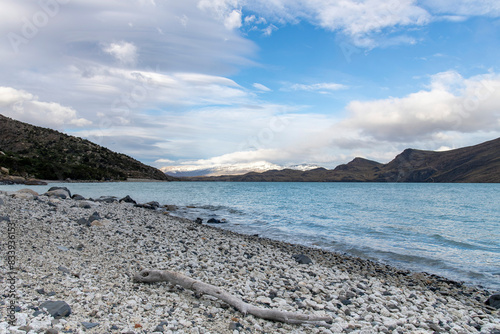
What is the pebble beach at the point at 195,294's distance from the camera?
650cm

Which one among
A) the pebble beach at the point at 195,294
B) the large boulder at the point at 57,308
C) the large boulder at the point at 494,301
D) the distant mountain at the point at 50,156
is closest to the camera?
the large boulder at the point at 57,308

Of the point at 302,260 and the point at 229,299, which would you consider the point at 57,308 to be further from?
the point at 302,260

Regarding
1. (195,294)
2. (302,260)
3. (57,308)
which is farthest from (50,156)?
(57,308)

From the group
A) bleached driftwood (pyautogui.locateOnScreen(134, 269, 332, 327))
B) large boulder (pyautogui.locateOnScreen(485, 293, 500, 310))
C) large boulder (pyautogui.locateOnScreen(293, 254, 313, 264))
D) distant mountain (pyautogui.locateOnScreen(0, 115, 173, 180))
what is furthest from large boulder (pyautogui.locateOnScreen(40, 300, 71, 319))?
distant mountain (pyautogui.locateOnScreen(0, 115, 173, 180))

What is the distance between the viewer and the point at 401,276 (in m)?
13.2

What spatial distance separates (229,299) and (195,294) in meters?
1.10

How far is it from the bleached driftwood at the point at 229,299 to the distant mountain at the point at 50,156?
98.3 m

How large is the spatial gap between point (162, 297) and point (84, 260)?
4351mm

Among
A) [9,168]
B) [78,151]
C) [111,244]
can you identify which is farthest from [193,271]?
[78,151]

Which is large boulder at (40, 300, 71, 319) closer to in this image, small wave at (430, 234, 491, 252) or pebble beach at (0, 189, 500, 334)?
pebble beach at (0, 189, 500, 334)

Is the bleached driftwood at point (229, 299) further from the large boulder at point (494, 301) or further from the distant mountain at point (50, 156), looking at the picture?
the distant mountain at point (50, 156)

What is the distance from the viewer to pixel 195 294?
834 centimetres

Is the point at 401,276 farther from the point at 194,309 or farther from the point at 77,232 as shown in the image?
the point at 77,232

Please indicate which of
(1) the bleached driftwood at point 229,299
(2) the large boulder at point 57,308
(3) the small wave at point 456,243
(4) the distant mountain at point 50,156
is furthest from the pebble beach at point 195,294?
(4) the distant mountain at point 50,156
